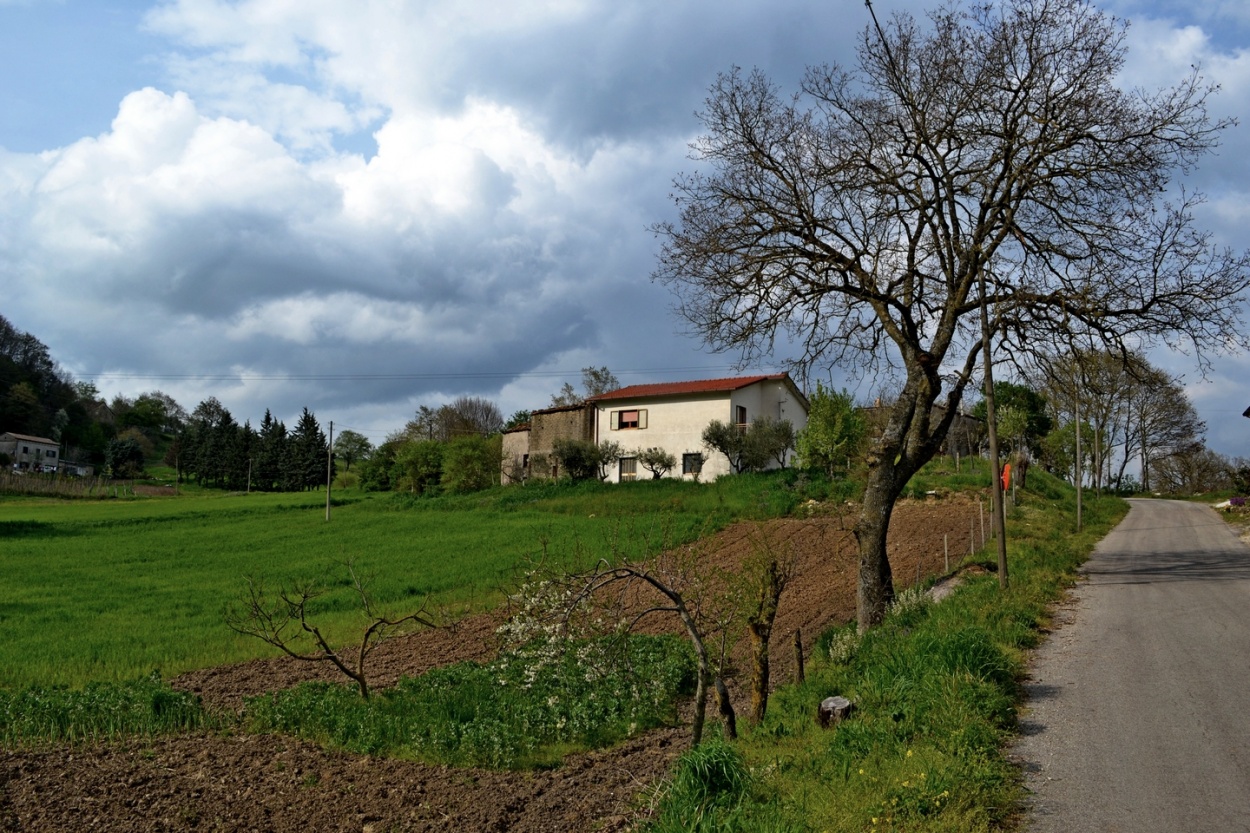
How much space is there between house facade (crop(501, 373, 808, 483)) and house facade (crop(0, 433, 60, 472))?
293 feet

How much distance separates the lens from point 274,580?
2942cm

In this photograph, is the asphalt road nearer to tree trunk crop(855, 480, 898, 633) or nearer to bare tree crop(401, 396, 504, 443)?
tree trunk crop(855, 480, 898, 633)

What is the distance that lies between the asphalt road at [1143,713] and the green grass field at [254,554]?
523 cm

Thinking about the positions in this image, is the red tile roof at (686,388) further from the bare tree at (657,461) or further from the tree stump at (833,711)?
the tree stump at (833,711)

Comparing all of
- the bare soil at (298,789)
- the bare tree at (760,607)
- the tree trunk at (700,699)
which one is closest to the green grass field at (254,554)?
the bare tree at (760,607)

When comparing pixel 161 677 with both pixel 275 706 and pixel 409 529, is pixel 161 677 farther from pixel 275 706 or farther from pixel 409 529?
pixel 409 529

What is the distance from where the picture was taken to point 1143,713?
8648mm

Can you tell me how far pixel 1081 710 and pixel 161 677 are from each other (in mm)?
15647

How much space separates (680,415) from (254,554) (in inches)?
990

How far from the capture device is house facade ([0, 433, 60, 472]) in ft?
364

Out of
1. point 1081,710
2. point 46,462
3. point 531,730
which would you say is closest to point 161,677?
point 531,730

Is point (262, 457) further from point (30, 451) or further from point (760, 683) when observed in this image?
point (760, 683)

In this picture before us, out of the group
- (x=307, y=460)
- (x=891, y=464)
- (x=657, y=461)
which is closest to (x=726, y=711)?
(x=891, y=464)

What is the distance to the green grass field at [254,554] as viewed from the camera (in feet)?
62.4
